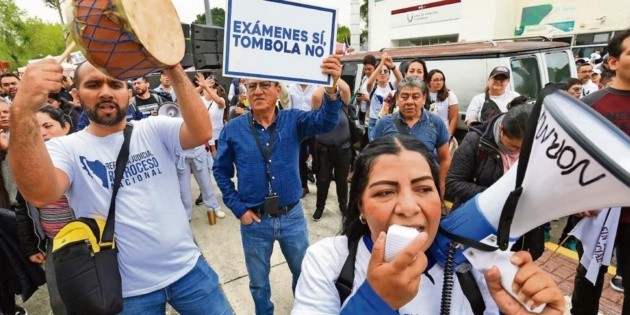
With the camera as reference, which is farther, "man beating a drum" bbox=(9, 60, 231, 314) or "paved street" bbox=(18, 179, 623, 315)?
"paved street" bbox=(18, 179, 623, 315)

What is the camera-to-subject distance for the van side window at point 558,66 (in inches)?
250

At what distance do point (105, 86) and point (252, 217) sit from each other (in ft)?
3.91

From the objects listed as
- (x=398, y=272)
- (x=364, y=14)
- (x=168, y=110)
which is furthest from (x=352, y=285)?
(x=364, y=14)

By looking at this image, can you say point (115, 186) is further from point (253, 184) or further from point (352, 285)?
point (352, 285)

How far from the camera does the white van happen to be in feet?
19.4

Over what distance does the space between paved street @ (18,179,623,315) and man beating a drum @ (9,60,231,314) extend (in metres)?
1.28

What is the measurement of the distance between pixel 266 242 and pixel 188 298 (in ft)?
2.37

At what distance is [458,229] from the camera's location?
0.94 m

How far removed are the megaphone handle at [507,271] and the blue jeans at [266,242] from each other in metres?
1.70

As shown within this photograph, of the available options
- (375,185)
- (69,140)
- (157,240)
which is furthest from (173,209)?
(375,185)

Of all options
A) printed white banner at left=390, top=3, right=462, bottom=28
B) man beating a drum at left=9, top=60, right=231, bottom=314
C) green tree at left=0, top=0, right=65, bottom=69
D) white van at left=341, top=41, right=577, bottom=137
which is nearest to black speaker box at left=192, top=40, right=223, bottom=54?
man beating a drum at left=9, top=60, right=231, bottom=314

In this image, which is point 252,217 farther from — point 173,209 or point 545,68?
point 545,68

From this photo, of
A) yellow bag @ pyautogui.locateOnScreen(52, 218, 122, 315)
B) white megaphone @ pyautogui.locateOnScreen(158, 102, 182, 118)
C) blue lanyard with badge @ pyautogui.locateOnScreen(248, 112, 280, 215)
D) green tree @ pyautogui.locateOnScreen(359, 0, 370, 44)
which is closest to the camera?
yellow bag @ pyautogui.locateOnScreen(52, 218, 122, 315)

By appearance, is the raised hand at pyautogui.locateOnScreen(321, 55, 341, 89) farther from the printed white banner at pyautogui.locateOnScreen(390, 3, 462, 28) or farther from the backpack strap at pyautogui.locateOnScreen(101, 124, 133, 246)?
the printed white banner at pyautogui.locateOnScreen(390, 3, 462, 28)
